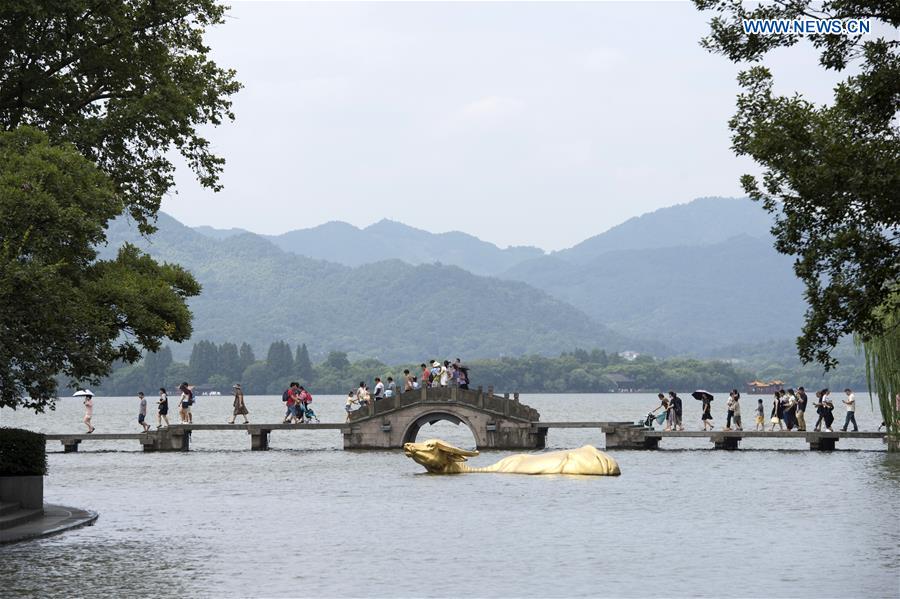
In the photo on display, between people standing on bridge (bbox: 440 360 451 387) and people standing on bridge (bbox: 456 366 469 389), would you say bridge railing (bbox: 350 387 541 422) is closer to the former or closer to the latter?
people standing on bridge (bbox: 456 366 469 389)

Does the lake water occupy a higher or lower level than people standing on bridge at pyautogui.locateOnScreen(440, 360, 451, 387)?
lower

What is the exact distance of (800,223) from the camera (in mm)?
24469

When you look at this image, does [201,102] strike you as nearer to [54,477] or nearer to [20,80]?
[20,80]

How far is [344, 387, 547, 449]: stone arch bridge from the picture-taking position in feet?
219

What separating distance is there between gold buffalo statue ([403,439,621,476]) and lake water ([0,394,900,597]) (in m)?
0.84

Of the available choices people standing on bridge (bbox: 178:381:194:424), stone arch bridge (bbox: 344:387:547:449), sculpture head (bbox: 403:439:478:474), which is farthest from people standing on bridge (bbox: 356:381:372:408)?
sculpture head (bbox: 403:439:478:474)

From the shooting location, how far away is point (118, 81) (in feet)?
119

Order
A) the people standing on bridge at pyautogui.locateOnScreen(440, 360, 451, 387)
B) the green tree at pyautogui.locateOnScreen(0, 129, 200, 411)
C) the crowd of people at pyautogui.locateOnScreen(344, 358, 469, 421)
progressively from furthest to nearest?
1. the people standing on bridge at pyautogui.locateOnScreen(440, 360, 451, 387)
2. the crowd of people at pyautogui.locateOnScreen(344, 358, 469, 421)
3. the green tree at pyautogui.locateOnScreen(0, 129, 200, 411)

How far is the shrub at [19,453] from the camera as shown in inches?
1129

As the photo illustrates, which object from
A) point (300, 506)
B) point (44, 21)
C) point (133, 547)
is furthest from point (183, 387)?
point (133, 547)

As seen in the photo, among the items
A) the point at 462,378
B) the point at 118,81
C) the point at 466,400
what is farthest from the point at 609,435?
the point at 118,81

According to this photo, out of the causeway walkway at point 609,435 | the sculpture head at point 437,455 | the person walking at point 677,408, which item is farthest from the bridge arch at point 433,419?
the sculpture head at point 437,455

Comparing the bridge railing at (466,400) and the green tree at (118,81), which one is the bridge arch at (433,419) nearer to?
the bridge railing at (466,400)

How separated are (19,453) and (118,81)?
11.6 metres
